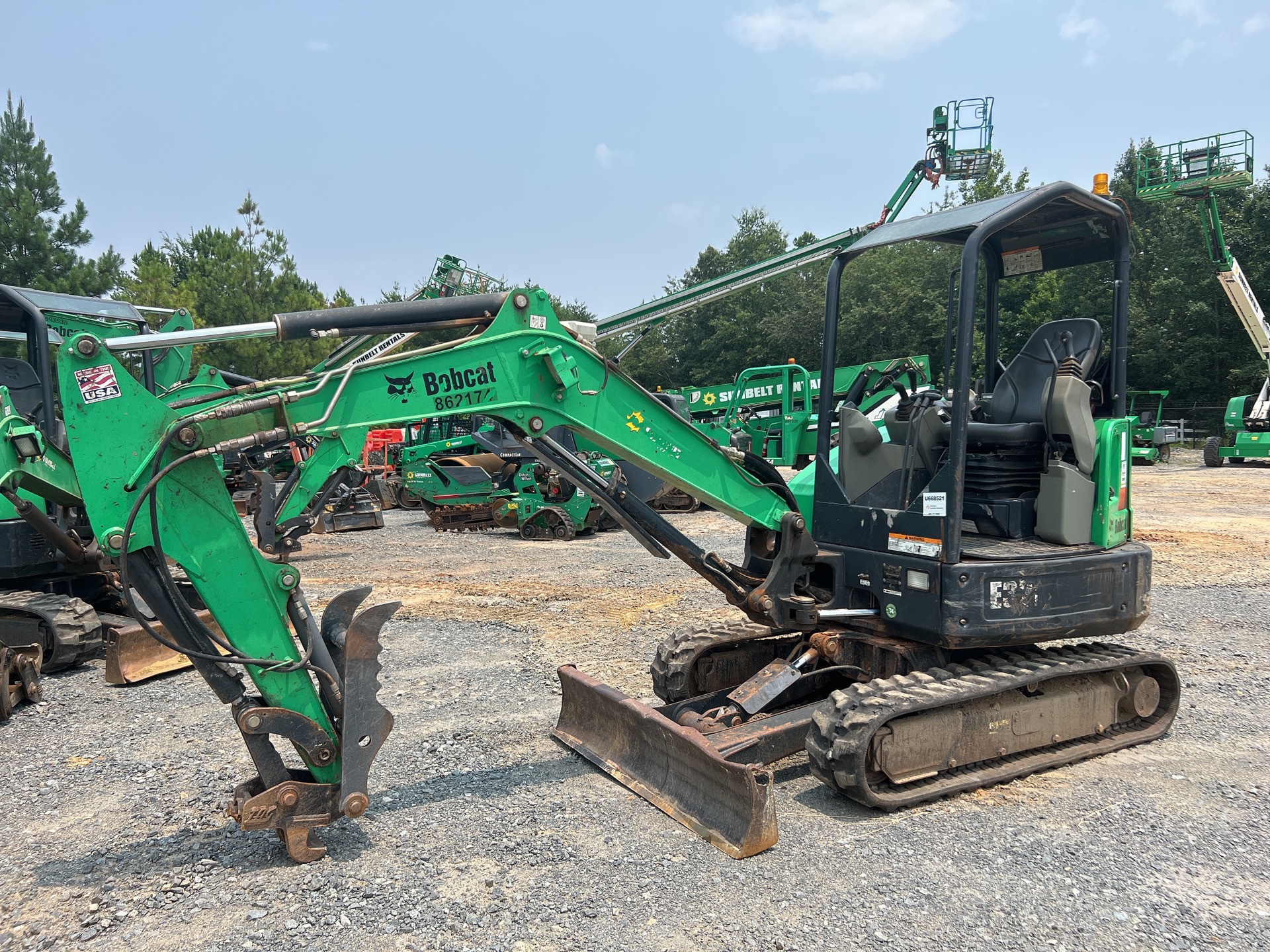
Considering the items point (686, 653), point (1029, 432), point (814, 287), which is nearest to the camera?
point (1029, 432)

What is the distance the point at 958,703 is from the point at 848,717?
69 centimetres

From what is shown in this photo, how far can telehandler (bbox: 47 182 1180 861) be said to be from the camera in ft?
12.3

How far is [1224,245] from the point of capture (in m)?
28.9

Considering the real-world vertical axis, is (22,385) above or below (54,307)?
below

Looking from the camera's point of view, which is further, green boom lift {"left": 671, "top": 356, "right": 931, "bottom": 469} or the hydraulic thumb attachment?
green boom lift {"left": 671, "top": 356, "right": 931, "bottom": 469}

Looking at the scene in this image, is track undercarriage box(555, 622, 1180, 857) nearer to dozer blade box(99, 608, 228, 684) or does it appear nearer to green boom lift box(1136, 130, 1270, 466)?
dozer blade box(99, 608, 228, 684)

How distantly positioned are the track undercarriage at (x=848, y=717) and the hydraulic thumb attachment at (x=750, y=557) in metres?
0.38

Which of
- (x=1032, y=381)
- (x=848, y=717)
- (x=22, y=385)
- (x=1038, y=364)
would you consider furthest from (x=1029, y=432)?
(x=22, y=385)

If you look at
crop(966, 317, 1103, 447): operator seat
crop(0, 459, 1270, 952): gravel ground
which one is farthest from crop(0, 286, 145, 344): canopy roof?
crop(966, 317, 1103, 447): operator seat

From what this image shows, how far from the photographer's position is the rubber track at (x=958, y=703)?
14.0ft

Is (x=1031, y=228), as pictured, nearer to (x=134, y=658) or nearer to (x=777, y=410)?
(x=134, y=658)

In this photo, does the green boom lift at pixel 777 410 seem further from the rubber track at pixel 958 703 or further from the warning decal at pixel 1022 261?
the rubber track at pixel 958 703

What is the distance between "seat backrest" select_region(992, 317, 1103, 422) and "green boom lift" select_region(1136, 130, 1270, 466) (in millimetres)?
24508

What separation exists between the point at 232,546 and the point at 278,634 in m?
0.41
